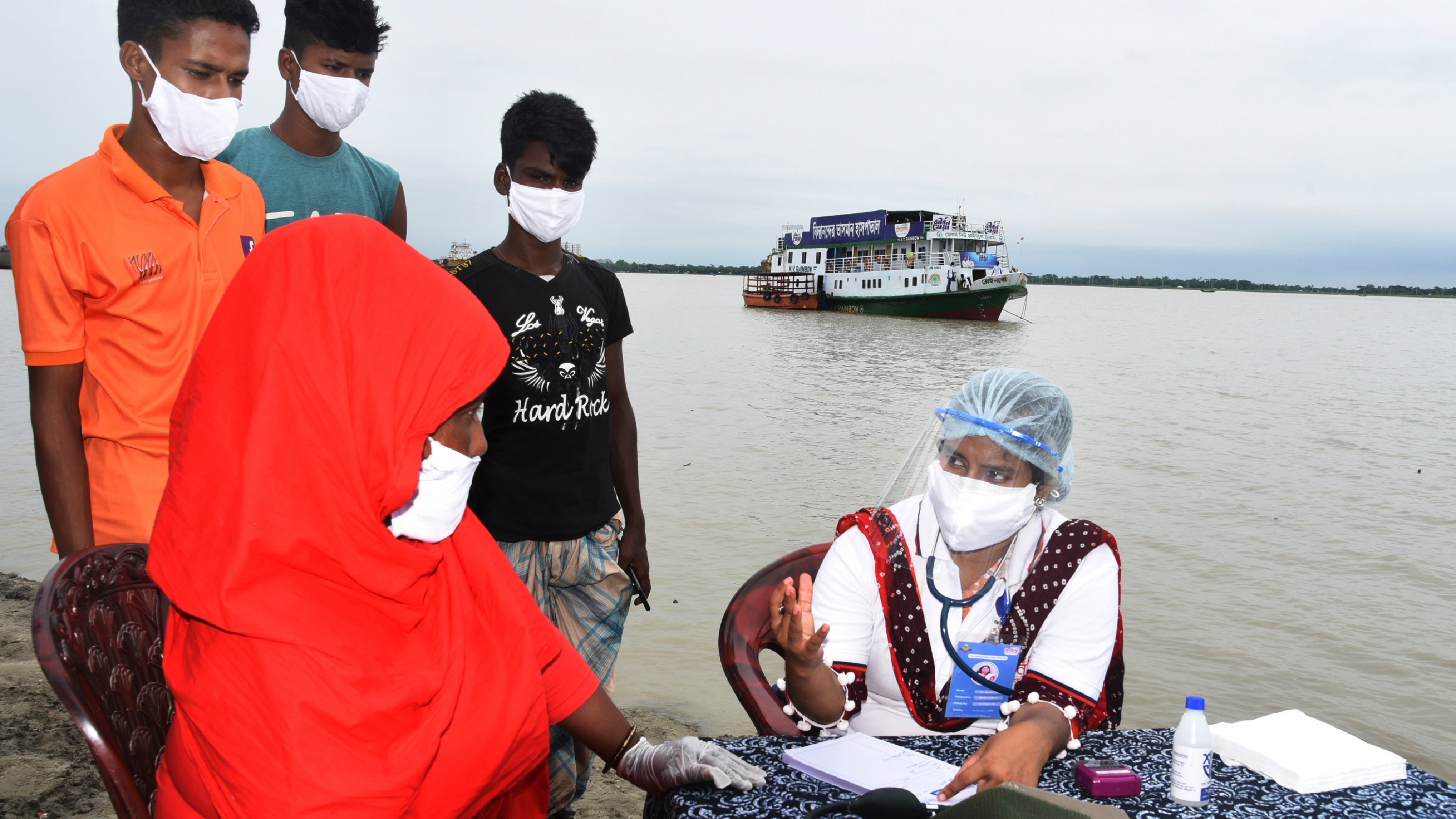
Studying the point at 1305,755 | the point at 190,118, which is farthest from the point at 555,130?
the point at 1305,755

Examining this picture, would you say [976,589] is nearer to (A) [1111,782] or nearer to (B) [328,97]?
(A) [1111,782]

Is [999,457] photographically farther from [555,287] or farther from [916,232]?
[916,232]

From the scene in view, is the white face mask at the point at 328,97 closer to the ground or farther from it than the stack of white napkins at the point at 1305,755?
farther from it

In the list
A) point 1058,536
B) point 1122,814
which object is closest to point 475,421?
point 1122,814

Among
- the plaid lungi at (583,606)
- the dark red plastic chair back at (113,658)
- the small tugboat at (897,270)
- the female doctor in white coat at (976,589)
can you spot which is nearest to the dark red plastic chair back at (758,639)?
the female doctor in white coat at (976,589)

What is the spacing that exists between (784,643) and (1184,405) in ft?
47.7

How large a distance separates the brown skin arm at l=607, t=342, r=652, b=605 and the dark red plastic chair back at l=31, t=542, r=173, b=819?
1377 mm

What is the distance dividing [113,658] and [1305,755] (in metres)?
2.07

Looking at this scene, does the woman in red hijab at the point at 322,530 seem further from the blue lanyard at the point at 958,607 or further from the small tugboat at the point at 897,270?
the small tugboat at the point at 897,270

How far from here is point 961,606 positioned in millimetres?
2059

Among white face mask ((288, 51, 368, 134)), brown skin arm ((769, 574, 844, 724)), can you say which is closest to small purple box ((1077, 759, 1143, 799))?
brown skin arm ((769, 574, 844, 724))

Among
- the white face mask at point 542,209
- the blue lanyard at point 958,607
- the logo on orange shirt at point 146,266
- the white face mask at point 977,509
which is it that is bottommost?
the blue lanyard at point 958,607

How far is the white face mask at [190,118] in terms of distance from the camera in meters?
2.01

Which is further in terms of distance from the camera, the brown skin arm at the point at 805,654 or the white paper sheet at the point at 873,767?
the brown skin arm at the point at 805,654
